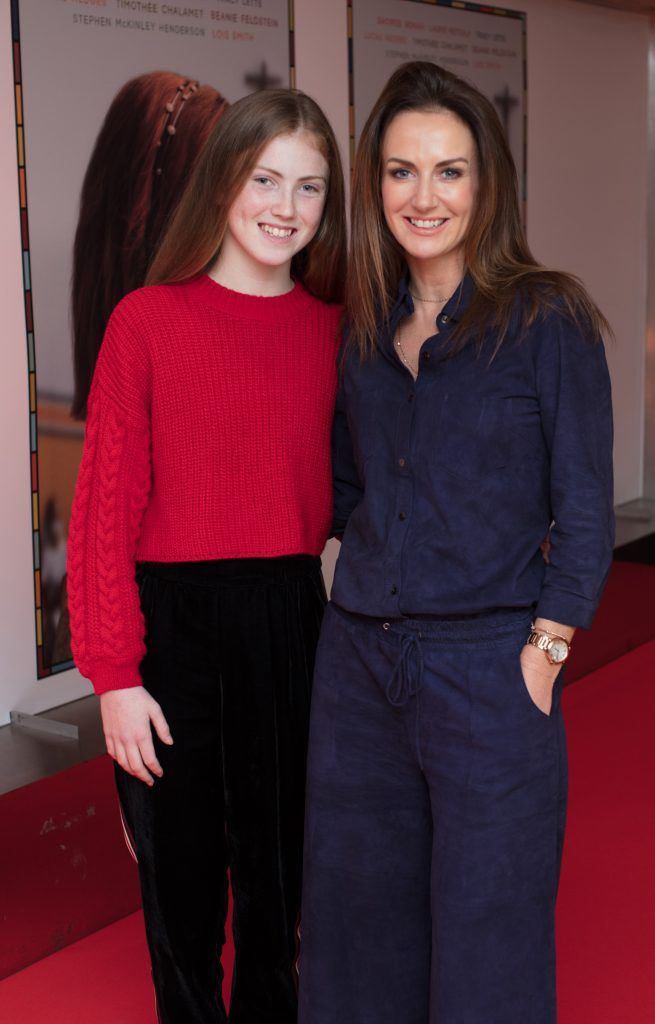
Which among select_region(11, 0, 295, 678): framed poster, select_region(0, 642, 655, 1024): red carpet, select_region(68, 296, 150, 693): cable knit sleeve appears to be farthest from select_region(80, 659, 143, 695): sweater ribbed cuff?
select_region(11, 0, 295, 678): framed poster

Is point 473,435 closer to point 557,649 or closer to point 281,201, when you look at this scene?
point 557,649

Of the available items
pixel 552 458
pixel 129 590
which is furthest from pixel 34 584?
pixel 552 458

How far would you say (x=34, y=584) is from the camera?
3713 millimetres

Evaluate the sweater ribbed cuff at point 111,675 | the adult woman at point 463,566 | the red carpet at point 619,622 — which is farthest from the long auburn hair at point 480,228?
the red carpet at point 619,622

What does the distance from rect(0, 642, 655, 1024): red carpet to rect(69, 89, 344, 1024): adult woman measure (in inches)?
23.2

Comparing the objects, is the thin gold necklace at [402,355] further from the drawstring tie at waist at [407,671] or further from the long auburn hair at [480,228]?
the drawstring tie at waist at [407,671]

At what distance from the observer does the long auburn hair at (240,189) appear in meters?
2.00

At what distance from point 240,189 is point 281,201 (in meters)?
0.07

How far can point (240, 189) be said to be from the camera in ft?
6.63

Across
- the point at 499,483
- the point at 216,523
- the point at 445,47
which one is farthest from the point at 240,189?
the point at 445,47

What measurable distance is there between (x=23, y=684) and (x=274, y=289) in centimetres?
197

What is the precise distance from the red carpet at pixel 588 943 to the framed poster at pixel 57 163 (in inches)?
43.1

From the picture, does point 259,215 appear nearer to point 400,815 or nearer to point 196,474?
point 196,474

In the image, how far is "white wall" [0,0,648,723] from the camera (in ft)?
15.3
